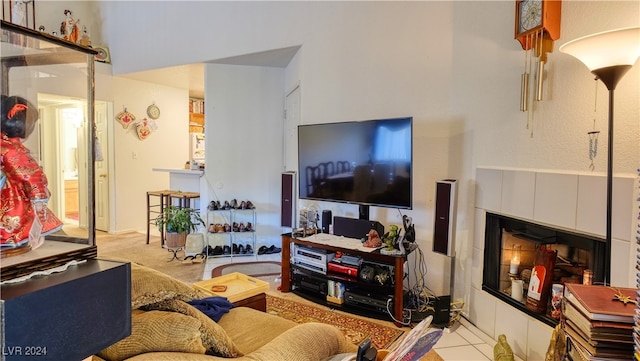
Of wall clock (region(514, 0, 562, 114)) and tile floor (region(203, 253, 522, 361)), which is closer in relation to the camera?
wall clock (region(514, 0, 562, 114))

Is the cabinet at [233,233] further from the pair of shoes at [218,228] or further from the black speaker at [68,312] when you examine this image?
the black speaker at [68,312]

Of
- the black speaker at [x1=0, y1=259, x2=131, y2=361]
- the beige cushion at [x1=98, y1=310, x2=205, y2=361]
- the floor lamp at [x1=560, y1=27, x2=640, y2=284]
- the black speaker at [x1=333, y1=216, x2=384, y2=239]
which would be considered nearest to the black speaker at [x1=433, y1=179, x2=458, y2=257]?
the black speaker at [x1=333, y1=216, x2=384, y2=239]

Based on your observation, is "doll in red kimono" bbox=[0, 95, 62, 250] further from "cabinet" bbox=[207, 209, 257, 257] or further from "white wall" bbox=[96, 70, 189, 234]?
"white wall" bbox=[96, 70, 189, 234]

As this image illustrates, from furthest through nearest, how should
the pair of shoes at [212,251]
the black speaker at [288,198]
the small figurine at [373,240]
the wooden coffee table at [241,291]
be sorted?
the pair of shoes at [212,251] < the black speaker at [288,198] < the small figurine at [373,240] < the wooden coffee table at [241,291]

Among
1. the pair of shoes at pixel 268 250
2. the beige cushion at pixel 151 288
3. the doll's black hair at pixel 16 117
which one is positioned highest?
the doll's black hair at pixel 16 117

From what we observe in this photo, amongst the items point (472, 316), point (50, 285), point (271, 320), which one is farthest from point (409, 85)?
point (50, 285)

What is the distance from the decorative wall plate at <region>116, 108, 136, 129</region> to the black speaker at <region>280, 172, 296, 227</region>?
3.32 metres

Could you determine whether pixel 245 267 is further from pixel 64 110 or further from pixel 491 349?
pixel 64 110

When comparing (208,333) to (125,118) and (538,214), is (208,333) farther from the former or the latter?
(125,118)

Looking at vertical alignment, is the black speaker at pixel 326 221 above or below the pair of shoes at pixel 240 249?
above

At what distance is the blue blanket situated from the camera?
67.0 inches

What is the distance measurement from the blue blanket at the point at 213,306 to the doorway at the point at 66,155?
0.83 metres

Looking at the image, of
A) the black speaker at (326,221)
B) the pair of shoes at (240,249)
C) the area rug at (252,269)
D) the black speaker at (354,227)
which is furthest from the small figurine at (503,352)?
the pair of shoes at (240,249)

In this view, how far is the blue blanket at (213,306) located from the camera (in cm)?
170
